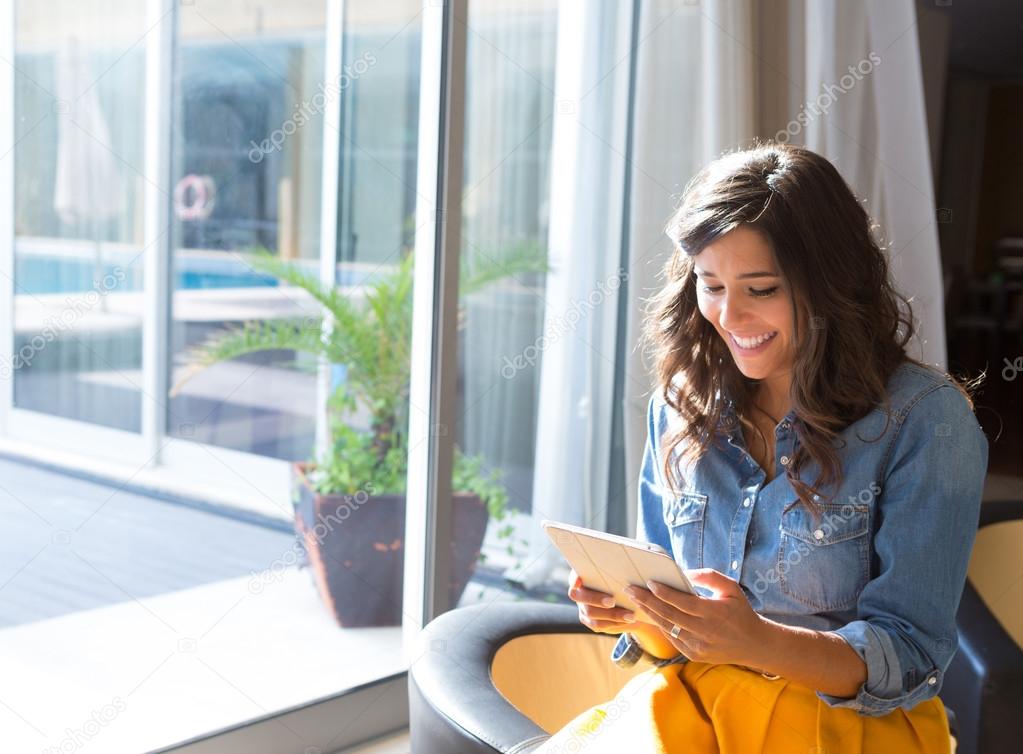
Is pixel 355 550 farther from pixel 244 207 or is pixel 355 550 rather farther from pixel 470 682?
pixel 470 682

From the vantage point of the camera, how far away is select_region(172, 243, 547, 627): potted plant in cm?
266

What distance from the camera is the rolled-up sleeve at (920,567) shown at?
1.25 metres

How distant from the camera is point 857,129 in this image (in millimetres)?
2648

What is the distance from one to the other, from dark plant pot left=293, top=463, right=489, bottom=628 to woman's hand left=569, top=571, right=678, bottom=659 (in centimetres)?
126

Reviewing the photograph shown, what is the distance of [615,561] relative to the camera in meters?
1.24

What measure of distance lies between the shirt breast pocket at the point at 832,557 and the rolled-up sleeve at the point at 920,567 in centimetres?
5

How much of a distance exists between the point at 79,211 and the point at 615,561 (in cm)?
140

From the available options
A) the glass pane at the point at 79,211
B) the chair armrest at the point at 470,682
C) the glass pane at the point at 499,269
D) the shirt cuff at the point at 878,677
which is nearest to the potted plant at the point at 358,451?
the glass pane at the point at 499,269

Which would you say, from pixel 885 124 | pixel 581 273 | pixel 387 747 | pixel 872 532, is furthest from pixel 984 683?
pixel 581 273

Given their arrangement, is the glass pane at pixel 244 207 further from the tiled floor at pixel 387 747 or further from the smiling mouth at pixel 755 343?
the smiling mouth at pixel 755 343

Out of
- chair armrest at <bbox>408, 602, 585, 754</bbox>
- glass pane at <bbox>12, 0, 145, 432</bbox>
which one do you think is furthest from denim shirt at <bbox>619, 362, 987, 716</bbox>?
glass pane at <bbox>12, 0, 145, 432</bbox>

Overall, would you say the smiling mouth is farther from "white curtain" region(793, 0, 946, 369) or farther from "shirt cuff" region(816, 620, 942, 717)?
"white curtain" region(793, 0, 946, 369)

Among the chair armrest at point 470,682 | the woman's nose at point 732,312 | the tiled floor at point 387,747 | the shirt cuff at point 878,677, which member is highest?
the woman's nose at point 732,312

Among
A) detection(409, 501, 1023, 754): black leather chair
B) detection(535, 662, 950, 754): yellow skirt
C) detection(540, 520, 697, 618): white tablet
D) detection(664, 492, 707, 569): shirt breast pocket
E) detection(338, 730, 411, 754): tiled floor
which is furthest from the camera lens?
detection(338, 730, 411, 754): tiled floor
